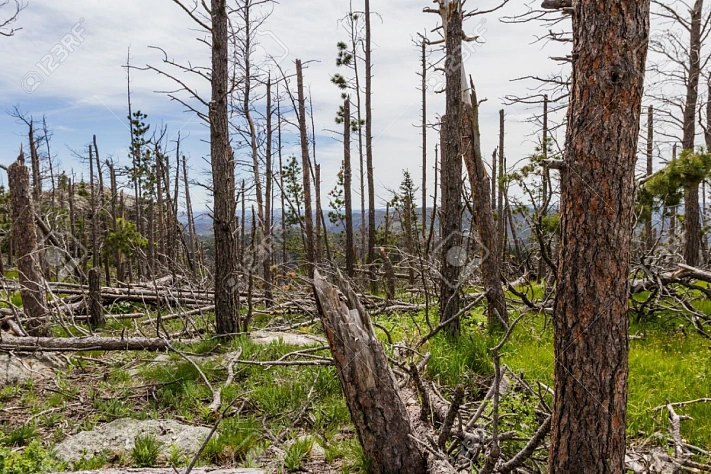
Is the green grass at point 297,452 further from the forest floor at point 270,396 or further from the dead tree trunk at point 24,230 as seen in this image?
the dead tree trunk at point 24,230

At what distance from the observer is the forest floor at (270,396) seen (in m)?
3.63

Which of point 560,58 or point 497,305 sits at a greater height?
point 560,58

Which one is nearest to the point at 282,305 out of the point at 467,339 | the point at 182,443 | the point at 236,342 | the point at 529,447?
the point at 236,342

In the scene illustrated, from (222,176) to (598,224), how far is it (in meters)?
5.53

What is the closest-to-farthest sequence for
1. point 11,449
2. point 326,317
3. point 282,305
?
point 326,317 < point 11,449 < point 282,305

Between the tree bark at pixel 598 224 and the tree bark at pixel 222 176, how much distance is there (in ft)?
17.5

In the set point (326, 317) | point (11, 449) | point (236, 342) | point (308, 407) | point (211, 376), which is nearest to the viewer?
point (326, 317)

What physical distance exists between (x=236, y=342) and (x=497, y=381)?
15.5 ft

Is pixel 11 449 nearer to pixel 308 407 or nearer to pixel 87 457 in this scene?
pixel 87 457

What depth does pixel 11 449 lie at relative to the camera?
3768mm

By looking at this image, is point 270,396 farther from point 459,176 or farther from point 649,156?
point 649,156

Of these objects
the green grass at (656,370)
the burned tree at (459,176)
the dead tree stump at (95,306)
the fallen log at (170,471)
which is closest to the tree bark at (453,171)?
the burned tree at (459,176)

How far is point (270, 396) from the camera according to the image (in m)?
4.60

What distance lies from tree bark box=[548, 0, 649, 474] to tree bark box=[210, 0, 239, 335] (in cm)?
534
